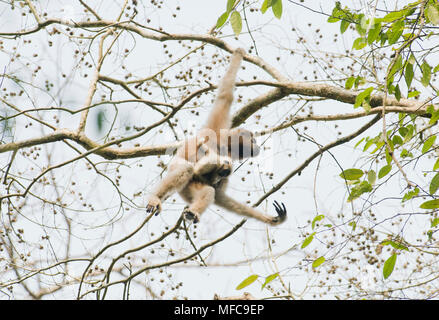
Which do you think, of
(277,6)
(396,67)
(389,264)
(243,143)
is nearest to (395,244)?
(389,264)

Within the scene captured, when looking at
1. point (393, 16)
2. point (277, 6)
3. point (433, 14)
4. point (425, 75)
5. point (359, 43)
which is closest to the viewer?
point (277, 6)

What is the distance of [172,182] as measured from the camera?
7.53 m

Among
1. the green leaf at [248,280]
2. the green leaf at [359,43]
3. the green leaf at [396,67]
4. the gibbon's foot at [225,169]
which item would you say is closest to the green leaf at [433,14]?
the green leaf at [396,67]

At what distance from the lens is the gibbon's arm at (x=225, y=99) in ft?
24.8

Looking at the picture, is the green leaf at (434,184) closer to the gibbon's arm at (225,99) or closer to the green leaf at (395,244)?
the green leaf at (395,244)

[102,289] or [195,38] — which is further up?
[195,38]

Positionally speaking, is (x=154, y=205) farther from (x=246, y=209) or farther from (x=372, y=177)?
(x=372, y=177)

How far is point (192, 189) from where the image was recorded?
26.7 feet

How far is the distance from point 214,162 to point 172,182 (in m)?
0.97

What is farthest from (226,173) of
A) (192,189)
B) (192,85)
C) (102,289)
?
(102,289)

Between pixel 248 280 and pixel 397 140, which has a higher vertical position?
pixel 397 140

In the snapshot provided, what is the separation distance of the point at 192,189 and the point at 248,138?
1.47 m
